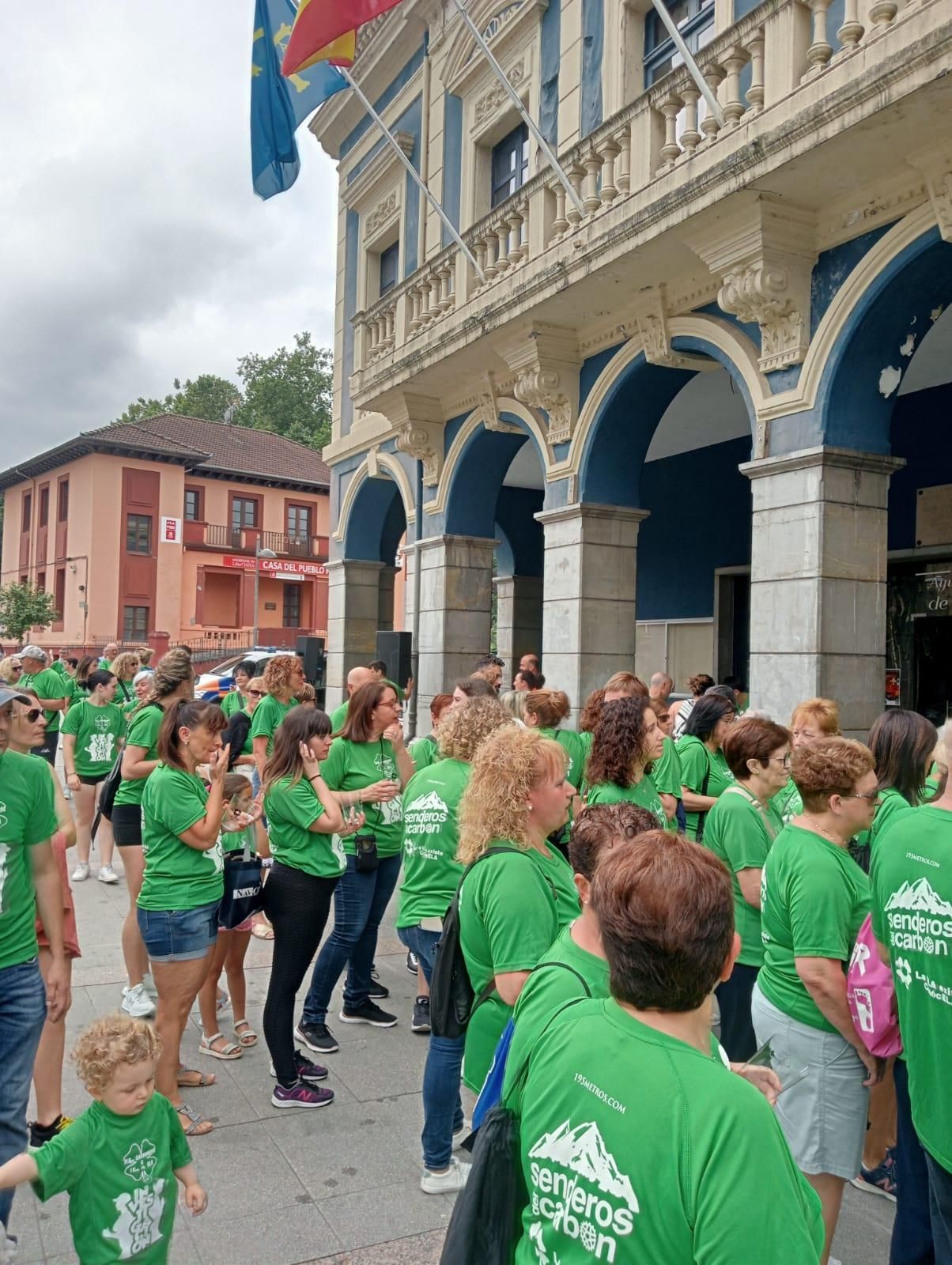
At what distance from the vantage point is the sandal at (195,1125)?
3.87m

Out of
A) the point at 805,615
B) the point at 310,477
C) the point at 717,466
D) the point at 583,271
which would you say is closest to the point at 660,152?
the point at 583,271

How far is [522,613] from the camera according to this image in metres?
17.6

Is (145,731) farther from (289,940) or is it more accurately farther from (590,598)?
(590,598)

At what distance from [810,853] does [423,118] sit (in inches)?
523

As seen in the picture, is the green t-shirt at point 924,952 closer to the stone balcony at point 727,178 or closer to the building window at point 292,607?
the stone balcony at point 727,178

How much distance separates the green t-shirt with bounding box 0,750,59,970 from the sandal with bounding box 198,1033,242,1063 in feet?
5.97

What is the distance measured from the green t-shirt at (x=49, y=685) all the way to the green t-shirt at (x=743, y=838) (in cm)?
949

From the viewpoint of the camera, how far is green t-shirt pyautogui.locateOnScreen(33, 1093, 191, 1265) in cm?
248

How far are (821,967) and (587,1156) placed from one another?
62.2 inches

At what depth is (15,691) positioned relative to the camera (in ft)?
10.9

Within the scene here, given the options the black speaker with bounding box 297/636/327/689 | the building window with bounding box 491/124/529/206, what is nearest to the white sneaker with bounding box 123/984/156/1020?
the building window with bounding box 491/124/529/206

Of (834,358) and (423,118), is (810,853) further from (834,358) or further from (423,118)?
(423,118)

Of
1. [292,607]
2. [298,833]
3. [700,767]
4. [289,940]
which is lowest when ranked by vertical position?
[289,940]

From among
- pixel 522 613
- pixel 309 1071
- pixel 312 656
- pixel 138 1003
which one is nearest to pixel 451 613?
pixel 312 656
